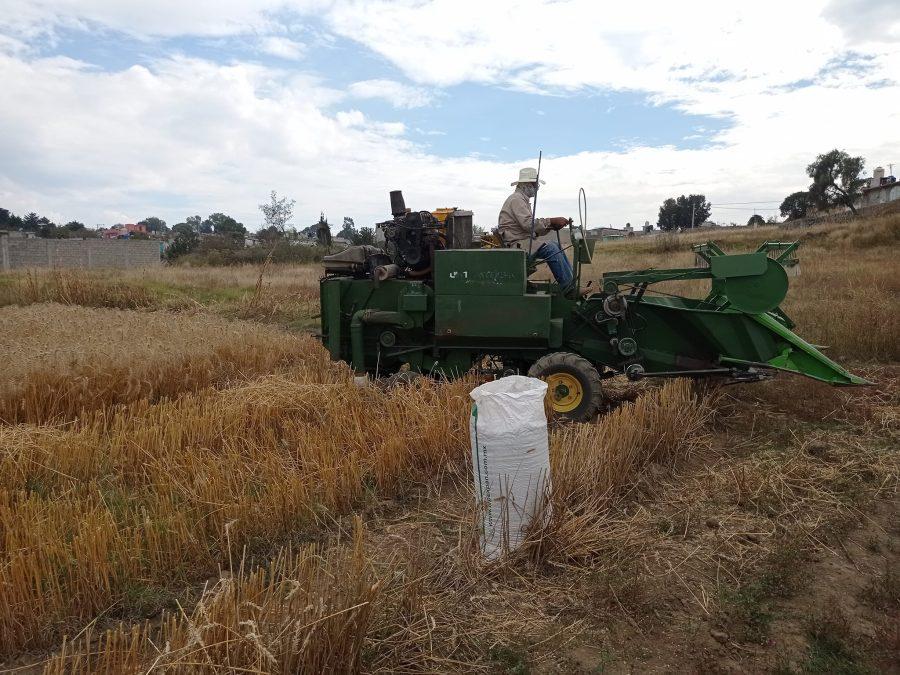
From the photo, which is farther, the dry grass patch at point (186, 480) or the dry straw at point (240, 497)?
the dry grass patch at point (186, 480)

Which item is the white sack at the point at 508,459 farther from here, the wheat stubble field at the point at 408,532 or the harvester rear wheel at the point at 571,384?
the harvester rear wheel at the point at 571,384

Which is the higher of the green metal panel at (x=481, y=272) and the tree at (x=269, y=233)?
the tree at (x=269, y=233)

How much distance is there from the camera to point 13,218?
3268 inches

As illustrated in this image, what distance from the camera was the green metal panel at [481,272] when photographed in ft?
21.4

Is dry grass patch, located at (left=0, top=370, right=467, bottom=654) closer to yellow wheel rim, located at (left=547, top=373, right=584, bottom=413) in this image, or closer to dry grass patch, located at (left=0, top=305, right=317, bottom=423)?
dry grass patch, located at (left=0, top=305, right=317, bottom=423)

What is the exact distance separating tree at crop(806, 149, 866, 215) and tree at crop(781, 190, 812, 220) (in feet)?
5.74

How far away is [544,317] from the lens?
6.56 m

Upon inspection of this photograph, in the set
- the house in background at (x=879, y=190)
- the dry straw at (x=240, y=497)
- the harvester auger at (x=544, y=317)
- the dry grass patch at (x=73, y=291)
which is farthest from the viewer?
the house in background at (x=879, y=190)

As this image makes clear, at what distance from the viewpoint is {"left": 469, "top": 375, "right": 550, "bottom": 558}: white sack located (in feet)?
11.4

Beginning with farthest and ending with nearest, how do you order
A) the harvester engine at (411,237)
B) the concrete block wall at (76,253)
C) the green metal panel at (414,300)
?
1. the concrete block wall at (76,253)
2. the harvester engine at (411,237)
3. the green metal panel at (414,300)

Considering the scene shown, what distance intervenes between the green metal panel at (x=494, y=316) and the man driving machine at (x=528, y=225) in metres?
0.71

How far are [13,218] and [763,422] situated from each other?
97.0 m

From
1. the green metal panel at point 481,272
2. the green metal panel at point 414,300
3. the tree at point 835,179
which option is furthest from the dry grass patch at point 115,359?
the tree at point 835,179

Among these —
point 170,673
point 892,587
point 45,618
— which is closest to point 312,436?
point 45,618
